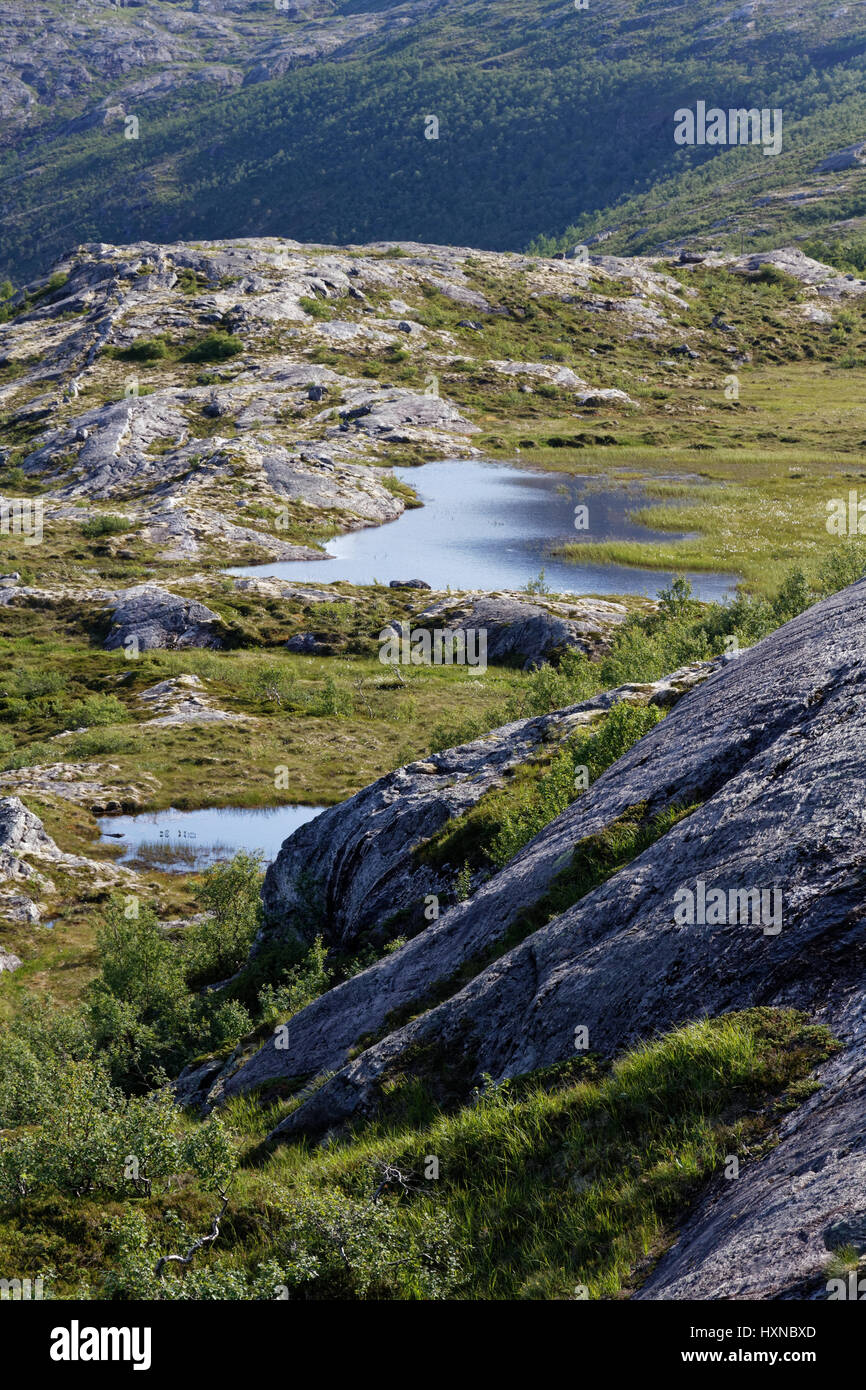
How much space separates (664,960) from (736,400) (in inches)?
6170

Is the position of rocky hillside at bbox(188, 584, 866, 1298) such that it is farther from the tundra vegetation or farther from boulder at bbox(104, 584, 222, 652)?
boulder at bbox(104, 584, 222, 652)

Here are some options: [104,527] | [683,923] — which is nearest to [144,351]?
[104,527]

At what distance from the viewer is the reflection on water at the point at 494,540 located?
80.9m

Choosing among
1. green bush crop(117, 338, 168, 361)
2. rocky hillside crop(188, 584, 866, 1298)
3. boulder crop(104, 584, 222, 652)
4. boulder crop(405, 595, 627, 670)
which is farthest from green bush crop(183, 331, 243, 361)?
rocky hillside crop(188, 584, 866, 1298)

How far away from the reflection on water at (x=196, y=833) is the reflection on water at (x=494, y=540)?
3655cm

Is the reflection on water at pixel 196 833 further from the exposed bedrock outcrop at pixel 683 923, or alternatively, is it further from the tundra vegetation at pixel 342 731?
the exposed bedrock outcrop at pixel 683 923

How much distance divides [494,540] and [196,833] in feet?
174

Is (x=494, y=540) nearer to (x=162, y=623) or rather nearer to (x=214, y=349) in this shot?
(x=162, y=623)

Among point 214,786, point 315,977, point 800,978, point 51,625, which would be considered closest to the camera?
point 800,978

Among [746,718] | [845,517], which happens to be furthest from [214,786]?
[845,517]

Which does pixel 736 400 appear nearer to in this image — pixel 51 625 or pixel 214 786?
pixel 51 625

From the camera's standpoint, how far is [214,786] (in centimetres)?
5203

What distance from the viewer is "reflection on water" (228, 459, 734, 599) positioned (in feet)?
266

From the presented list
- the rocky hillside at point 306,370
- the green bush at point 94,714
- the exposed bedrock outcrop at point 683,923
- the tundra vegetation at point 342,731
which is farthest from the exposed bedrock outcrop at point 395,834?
the rocky hillside at point 306,370
